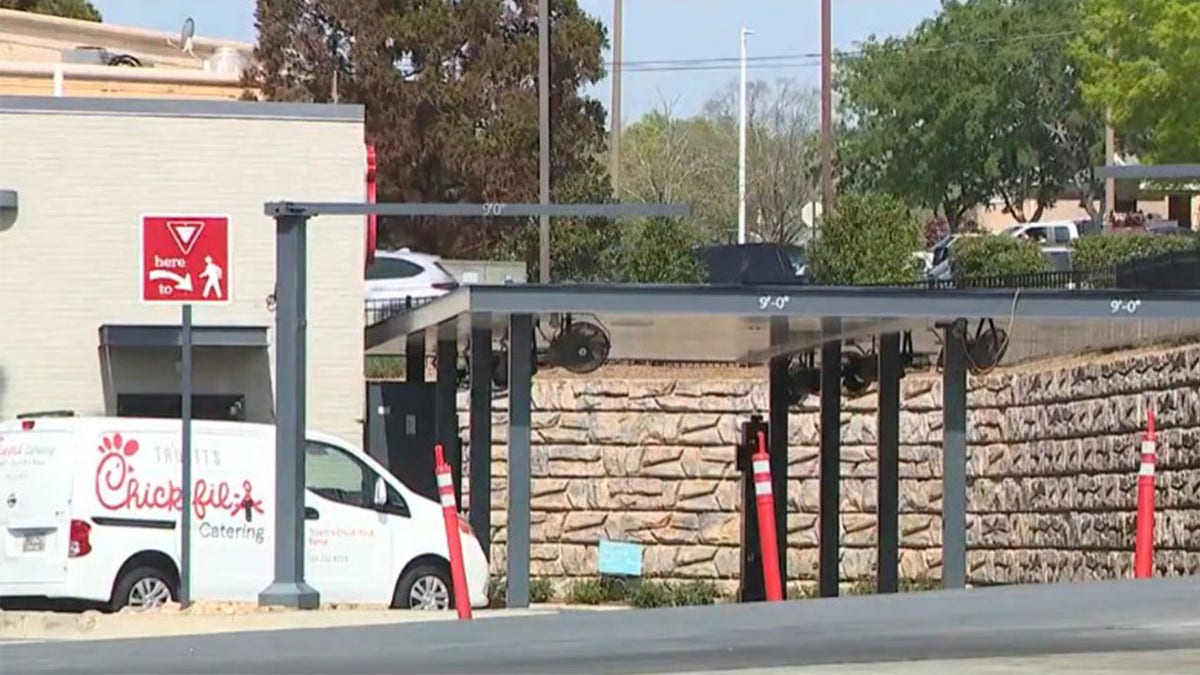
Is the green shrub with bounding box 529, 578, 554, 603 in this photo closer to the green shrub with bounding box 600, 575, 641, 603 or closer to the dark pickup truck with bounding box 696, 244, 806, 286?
the green shrub with bounding box 600, 575, 641, 603

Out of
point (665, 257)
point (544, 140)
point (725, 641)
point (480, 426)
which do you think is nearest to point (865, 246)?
point (665, 257)

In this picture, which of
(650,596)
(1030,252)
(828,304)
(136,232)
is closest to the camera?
(828,304)

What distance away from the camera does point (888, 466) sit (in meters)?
24.4

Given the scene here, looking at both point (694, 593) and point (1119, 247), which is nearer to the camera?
point (694, 593)

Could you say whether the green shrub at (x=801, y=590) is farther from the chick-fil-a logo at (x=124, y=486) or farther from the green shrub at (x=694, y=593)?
the chick-fil-a logo at (x=124, y=486)

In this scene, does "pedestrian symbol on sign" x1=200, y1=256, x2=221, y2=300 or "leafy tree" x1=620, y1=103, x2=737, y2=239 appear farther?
"leafy tree" x1=620, y1=103, x2=737, y2=239

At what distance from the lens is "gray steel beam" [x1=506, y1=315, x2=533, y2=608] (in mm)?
19766

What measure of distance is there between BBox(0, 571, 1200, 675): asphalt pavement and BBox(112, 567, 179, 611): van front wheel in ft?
21.5

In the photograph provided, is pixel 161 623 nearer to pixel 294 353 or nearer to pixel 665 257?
pixel 294 353

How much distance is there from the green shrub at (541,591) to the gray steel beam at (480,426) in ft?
17.3

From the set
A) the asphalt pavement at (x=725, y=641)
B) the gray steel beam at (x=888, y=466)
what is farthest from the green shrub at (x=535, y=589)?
the asphalt pavement at (x=725, y=641)

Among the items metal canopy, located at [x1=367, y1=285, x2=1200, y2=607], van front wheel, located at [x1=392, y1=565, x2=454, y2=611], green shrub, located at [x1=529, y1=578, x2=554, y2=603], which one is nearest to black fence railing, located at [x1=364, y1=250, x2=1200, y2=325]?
metal canopy, located at [x1=367, y1=285, x2=1200, y2=607]

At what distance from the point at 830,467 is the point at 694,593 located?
5.09 m

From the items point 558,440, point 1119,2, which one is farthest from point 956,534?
point 1119,2
